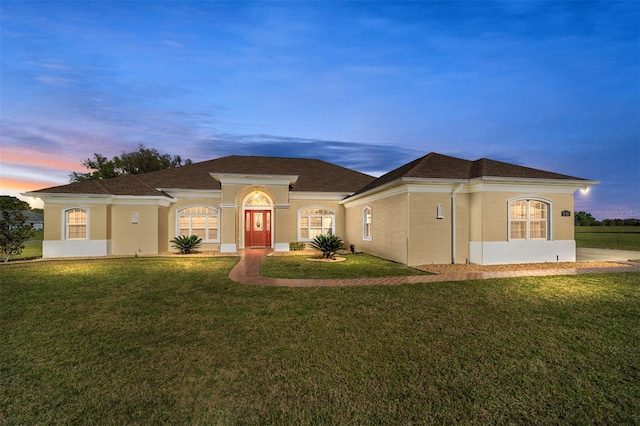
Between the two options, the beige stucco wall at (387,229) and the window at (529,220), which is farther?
the window at (529,220)

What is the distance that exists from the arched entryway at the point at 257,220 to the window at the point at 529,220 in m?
14.0

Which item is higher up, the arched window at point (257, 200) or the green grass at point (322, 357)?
the arched window at point (257, 200)

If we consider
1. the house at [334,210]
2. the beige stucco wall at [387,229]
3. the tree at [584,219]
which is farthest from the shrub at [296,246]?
the tree at [584,219]

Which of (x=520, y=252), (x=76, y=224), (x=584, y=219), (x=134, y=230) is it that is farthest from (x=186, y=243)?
(x=584, y=219)

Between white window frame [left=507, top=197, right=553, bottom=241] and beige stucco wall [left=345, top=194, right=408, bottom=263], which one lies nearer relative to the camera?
white window frame [left=507, top=197, right=553, bottom=241]

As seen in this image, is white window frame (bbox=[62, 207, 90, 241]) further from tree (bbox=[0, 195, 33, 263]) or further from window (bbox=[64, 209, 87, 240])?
tree (bbox=[0, 195, 33, 263])

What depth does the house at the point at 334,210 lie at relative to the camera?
12469 millimetres

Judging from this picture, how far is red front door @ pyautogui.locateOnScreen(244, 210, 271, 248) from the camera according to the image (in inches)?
783

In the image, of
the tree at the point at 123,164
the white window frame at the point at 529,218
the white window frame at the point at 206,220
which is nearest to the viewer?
the white window frame at the point at 529,218

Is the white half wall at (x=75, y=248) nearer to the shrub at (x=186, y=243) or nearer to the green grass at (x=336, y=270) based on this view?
the shrub at (x=186, y=243)

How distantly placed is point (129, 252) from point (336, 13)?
1644 cm

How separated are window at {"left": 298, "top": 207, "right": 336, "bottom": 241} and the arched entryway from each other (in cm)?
219

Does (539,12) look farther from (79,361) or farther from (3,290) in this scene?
(3,290)

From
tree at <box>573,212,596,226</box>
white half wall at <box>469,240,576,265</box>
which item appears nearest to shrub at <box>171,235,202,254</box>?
white half wall at <box>469,240,576,265</box>
